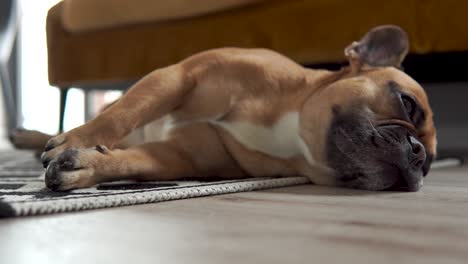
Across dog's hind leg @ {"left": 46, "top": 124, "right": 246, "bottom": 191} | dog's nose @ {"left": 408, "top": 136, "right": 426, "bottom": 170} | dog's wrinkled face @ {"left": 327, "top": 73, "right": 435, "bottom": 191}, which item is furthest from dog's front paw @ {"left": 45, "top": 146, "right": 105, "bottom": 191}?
dog's nose @ {"left": 408, "top": 136, "right": 426, "bottom": 170}

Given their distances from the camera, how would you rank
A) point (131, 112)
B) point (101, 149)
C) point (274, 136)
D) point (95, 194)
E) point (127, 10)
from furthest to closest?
point (127, 10) → point (274, 136) → point (131, 112) → point (101, 149) → point (95, 194)

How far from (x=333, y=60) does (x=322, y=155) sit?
1.04 metres

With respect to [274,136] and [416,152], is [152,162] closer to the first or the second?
[274,136]

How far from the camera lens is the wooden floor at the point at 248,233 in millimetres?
735

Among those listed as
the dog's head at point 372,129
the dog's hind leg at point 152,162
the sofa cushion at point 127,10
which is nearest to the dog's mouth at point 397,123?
the dog's head at point 372,129

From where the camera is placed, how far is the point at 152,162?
153 cm

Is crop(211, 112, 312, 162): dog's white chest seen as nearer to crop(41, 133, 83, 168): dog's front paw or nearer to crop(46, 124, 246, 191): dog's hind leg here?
crop(46, 124, 246, 191): dog's hind leg

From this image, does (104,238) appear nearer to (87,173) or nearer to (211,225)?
(211,225)

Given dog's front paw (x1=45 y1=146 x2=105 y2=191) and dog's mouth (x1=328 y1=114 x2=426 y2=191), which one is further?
dog's mouth (x1=328 y1=114 x2=426 y2=191)

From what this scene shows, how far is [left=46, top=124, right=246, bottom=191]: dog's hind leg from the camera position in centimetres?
124

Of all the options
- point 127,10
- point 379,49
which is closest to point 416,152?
point 379,49

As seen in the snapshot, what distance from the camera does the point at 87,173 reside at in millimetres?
1283

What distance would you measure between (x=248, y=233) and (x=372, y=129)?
2.07 ft

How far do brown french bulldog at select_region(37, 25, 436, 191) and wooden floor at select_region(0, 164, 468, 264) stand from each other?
21cm
